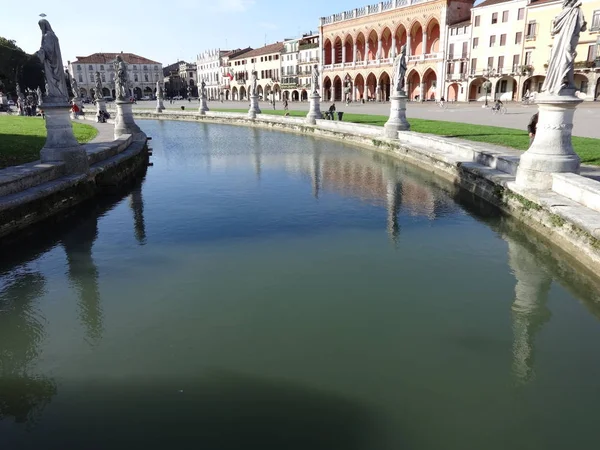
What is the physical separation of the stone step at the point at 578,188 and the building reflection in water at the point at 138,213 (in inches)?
313

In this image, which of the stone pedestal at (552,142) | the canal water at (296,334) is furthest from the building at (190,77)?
the stone pedestal at (552,142)

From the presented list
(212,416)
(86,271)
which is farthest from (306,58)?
(212,416)

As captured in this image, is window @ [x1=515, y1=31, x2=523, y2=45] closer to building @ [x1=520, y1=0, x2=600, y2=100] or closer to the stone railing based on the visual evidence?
building @ [x1=520, y1=0, x2=600, y2=100]

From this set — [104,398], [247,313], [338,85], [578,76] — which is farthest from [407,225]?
[338,85]

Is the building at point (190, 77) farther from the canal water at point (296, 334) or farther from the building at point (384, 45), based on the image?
the canal water at point (296, 334)

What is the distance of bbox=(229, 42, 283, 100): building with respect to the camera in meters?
83.1

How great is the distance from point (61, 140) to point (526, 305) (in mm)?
10881

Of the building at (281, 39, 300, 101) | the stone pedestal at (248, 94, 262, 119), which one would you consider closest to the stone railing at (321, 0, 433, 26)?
the building at (281, 39, 300, 101)

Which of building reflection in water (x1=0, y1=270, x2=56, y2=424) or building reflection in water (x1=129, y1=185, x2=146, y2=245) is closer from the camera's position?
building reflection in water (x1=0, y1=270, x2=56, y2=424)

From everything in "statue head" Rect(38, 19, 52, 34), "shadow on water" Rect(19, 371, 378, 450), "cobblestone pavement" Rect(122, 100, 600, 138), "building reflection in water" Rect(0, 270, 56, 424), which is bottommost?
"shadow on water" Rect(19, 371, 378, 450)

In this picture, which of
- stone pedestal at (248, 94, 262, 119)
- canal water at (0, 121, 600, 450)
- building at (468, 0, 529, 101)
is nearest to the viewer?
canal water at (0, 121, 600, 450)

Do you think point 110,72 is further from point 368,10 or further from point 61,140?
point 61,140

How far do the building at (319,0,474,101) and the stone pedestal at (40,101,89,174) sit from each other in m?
47.8

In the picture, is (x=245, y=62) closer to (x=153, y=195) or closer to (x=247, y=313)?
(x=153, y=195)
